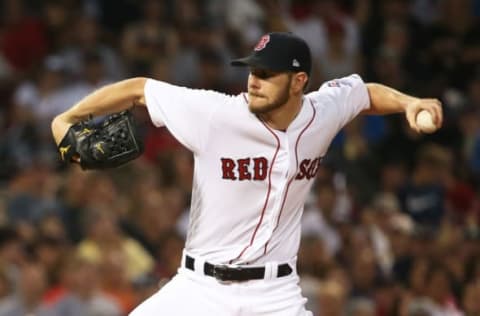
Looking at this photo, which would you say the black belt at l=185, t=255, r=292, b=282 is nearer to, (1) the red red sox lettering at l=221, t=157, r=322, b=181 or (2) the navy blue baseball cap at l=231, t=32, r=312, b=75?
(1) the red red sox lettering at l=221, t=157, r=322, b=181

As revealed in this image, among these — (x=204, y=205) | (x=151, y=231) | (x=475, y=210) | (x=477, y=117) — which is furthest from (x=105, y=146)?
(x=477, y=117)

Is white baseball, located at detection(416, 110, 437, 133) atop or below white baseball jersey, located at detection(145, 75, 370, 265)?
atop

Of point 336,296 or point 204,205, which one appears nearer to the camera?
point 204,205

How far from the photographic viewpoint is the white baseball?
4.85m

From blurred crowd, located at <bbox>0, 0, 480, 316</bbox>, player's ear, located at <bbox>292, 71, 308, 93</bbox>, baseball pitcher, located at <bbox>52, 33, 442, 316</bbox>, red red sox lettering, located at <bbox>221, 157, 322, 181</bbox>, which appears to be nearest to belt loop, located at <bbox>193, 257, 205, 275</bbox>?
baseball pitcher, located at <bbox>52, 33, 442, 316</bbox>

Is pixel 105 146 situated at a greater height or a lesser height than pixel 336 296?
greater

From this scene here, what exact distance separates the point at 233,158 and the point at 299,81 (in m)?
0.44

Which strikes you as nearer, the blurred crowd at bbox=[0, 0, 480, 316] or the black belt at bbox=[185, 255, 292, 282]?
the black belt at bbox=[185, 255, 292, 282]

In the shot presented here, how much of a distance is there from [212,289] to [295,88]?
92cm

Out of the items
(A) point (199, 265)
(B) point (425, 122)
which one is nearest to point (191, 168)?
(A) point (199, 265)

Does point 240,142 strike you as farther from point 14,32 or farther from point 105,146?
point 14,32

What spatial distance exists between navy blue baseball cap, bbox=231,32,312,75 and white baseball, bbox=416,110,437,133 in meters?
0.56

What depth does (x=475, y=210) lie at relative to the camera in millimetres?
10719

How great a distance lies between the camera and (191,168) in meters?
10.3
